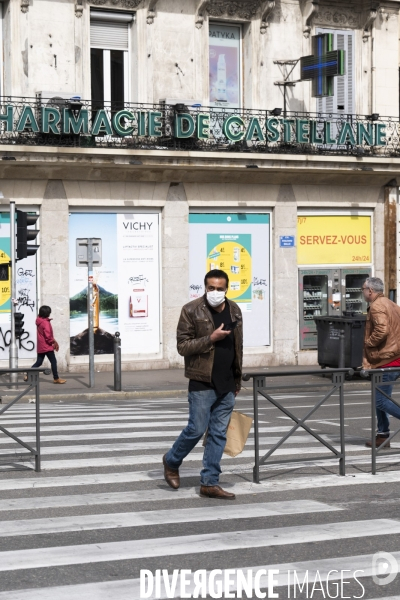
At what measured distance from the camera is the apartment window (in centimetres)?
2550

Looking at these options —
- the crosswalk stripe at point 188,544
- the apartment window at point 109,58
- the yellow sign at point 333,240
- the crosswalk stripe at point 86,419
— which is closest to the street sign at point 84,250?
the apartment window at point 109,58

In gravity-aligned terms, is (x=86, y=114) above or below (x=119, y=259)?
above

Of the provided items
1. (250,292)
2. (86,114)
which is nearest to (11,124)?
(86,114)

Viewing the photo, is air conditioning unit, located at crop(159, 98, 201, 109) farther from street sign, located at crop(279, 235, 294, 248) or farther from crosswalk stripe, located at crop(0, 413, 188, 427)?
crosswalk stripe, located at crop(0, 413, 188, 427)

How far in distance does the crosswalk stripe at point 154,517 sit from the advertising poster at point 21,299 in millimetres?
15830

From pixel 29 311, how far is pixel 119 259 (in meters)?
2.46

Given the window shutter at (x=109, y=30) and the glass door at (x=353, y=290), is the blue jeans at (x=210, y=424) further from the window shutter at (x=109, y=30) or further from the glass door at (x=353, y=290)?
the glass door at (x=353, y=290)

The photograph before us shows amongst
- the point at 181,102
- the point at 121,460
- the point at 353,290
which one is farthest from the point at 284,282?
the point at 121,460

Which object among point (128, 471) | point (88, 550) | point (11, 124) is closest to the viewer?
point (88, 550)

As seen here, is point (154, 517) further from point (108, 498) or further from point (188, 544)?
point (188, 544)

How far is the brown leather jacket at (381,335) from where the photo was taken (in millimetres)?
11461

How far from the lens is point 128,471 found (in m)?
10.2

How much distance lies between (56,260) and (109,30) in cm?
558

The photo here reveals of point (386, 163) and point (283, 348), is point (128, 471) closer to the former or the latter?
point (283, 348)
